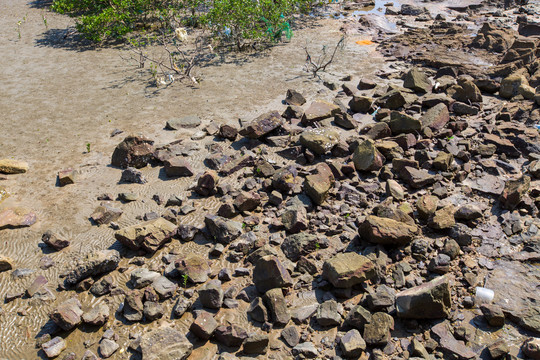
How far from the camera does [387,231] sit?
13.9ft

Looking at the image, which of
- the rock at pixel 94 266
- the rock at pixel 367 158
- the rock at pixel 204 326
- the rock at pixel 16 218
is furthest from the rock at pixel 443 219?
the rock at pixel 16 218

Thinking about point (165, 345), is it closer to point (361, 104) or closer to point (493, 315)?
point (493, 315)

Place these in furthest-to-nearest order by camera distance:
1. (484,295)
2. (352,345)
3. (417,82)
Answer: (417,82) → (484,295) → (352,345)

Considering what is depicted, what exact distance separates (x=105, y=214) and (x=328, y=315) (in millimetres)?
2812

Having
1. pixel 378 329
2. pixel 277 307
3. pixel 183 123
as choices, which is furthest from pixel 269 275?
pixel 183 123

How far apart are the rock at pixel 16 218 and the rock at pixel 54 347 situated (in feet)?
5.91

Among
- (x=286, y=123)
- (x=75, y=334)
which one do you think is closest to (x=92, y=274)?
(x=75, y=334)

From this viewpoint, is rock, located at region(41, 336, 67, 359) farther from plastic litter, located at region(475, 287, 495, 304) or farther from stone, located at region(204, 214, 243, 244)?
plastic litter, located at region(475, 287, 495, 304)

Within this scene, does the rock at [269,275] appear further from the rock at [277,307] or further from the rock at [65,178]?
the rock at [65,178]

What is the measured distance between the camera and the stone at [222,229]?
4543 millimetres

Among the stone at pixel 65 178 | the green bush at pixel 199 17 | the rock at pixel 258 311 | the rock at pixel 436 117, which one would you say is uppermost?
the green bush at pixel 199 17

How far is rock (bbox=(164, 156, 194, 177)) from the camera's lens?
5.64 meters

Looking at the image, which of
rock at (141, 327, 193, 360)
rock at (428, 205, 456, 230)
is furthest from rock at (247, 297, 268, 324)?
rock at (428, 205, 456, 230)

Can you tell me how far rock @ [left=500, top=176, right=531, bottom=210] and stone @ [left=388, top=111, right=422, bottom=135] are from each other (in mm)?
1739
